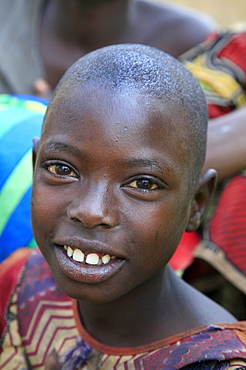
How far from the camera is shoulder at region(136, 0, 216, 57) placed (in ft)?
10.4

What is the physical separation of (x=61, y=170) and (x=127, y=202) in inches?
7.6

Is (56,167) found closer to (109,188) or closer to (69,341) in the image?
(109,188)

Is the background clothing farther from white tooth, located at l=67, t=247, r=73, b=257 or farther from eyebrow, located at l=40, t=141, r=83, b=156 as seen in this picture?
white tooth, located at l=67, t=247, r=73, b=257

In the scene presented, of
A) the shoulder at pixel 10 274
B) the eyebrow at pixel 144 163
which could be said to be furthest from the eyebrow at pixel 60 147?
the shoulder at pixel 10 274

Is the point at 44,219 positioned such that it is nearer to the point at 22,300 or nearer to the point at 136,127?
the point at 136,127

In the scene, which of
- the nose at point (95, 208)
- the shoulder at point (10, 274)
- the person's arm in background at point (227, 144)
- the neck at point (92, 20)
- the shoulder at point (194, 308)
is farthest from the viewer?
the neck at point (92, 20)

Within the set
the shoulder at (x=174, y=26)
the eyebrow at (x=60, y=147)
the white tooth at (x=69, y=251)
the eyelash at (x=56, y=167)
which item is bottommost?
the shoulder at (x=174, y=26)

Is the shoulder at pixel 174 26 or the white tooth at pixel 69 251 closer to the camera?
the white tooth at pixel 69 251

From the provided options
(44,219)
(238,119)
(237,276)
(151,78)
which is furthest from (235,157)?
(44,219)

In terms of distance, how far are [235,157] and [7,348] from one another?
1040 millimetres

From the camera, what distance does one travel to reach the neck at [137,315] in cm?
157

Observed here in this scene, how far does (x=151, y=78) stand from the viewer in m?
1.40

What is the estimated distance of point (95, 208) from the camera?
127 cm

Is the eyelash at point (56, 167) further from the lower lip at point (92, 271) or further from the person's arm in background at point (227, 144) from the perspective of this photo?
the person's arm in background at point (227, 144)
